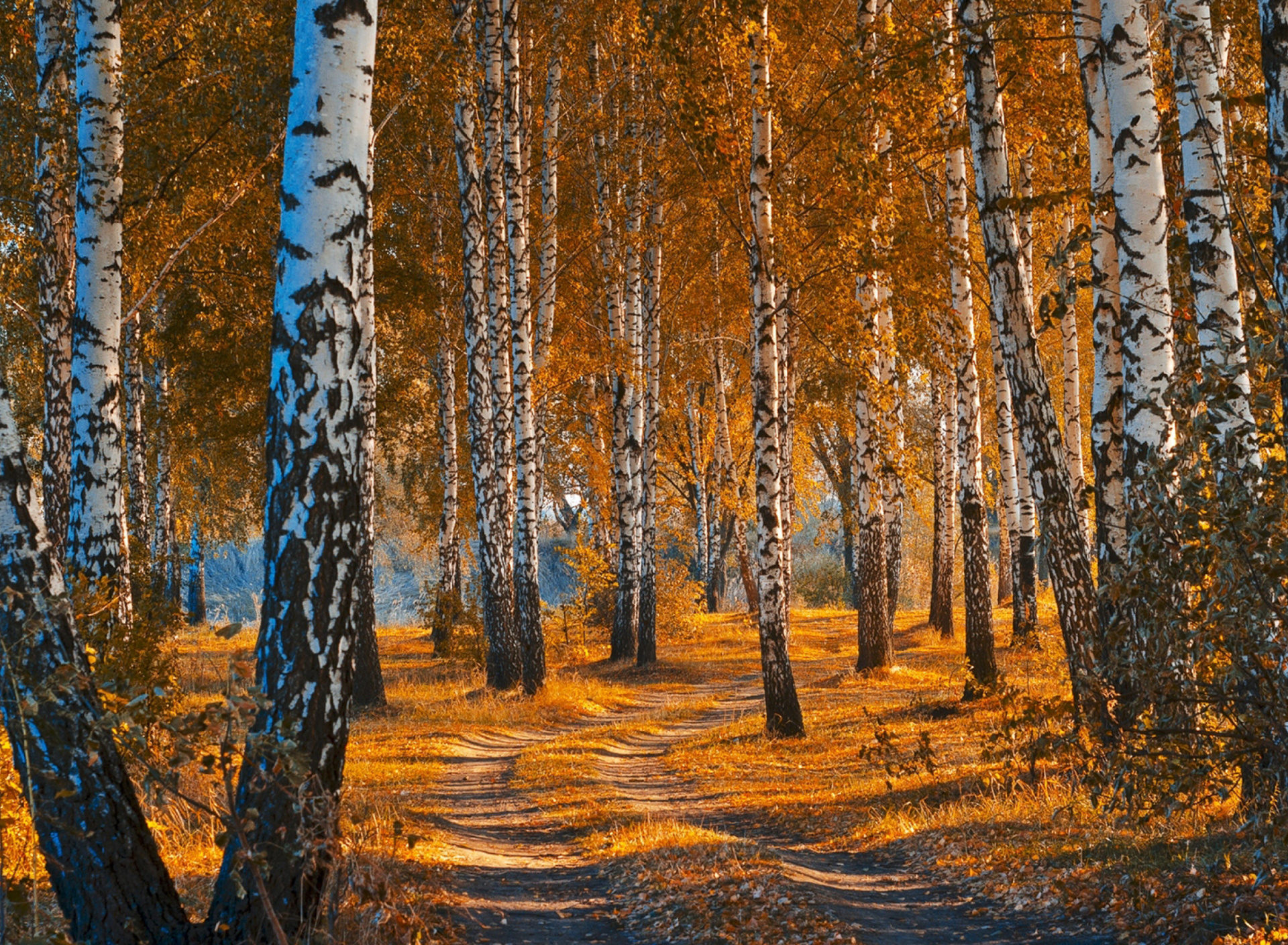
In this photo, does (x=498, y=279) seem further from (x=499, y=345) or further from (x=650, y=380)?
(x=650, y=380)

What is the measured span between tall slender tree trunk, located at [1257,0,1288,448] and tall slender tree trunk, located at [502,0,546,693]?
1146 cm

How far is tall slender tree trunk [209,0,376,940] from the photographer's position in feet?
13.3

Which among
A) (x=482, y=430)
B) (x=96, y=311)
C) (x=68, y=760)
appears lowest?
(x=68, y=760)

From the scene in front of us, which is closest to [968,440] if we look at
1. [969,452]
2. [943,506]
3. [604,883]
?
[969,452]

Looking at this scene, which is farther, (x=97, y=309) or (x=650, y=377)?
(x=650, y=377)

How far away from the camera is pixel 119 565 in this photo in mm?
8594

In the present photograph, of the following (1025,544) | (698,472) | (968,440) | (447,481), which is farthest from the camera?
(698,472)

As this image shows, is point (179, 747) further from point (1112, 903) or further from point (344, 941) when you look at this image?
point (1112, 903)

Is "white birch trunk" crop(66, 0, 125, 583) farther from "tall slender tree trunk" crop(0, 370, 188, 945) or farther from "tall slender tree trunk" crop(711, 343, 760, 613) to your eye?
"tall slender tree trunk" crop(711, 343, 760, 613)

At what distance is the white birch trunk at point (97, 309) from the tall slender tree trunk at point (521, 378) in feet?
21.3

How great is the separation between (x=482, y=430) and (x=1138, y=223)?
10.4m

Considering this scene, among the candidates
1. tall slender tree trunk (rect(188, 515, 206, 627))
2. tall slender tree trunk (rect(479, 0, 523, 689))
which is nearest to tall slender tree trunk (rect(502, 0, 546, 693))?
tall slender tree trunk (rect(479, 0, 523, 689))

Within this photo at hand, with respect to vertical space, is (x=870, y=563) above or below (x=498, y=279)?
below

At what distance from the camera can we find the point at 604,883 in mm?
6559
